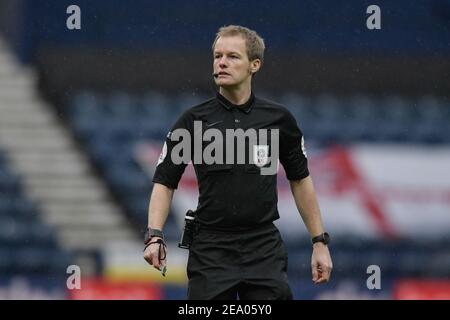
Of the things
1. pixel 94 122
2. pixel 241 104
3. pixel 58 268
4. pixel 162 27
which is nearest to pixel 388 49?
pixel 162 27

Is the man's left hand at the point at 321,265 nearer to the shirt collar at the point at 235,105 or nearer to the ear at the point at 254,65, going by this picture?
the shirt collar at the point at 235,105

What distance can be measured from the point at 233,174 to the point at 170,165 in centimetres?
29

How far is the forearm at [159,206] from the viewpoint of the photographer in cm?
486

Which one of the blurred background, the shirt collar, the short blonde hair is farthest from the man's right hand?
the blurred background

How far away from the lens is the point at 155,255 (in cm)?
472

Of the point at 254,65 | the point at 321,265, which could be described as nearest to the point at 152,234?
the point at 321,265

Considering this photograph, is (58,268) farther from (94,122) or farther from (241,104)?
(241,104)

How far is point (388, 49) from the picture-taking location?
943 centimetres

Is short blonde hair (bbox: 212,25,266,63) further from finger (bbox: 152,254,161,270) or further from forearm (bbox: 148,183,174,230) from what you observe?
finger (bbox: 152,254,161,270)

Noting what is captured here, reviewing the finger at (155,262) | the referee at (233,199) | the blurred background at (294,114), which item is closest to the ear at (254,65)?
the referee at (233,199)

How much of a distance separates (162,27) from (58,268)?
216 centimetres

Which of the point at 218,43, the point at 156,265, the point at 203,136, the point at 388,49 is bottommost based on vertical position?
the point at 156,265

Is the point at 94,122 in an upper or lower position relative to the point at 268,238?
upper

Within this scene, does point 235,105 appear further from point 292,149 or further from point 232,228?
point 232,228
